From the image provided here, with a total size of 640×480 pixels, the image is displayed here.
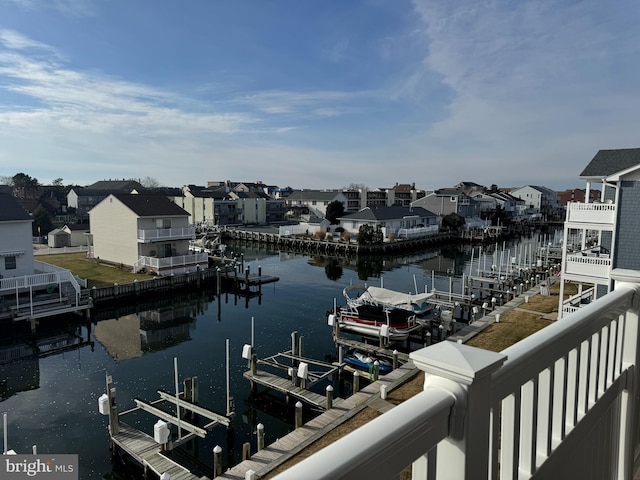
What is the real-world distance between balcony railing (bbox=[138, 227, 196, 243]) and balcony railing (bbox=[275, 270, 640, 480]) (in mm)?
31951

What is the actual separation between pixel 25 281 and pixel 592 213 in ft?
86.9

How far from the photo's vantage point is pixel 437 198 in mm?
72938

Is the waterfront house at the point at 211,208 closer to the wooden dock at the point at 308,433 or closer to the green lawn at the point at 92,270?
the green lawn at the point at 92,270

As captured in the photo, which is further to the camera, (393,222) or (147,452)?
(393,222)

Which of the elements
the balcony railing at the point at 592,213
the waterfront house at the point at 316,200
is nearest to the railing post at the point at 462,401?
the balcony railing at the point at 592,213

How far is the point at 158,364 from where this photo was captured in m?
17.9

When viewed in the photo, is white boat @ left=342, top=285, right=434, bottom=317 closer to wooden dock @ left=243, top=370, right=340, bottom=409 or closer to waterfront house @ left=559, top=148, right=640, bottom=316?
waterfront house @ left=559, top=148, right=640, bottom=316

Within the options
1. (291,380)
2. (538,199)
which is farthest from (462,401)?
(538,199)

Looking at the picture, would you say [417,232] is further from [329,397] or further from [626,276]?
[626,276]

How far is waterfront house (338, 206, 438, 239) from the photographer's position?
5625 cm

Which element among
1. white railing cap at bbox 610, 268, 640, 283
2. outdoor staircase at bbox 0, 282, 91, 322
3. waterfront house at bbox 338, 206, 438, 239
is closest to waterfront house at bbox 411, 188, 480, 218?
waterfront house at bbox 338, 206, 438, 239

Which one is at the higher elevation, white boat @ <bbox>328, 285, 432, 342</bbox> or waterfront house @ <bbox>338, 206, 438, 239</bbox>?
waterfront house @ <bbox>338, 206, 438, 239</bbox>

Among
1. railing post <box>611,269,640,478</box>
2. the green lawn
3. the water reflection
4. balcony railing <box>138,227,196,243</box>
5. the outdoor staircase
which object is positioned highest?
railing post <box>611,269,640,478</box>

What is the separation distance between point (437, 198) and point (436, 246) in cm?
1727
